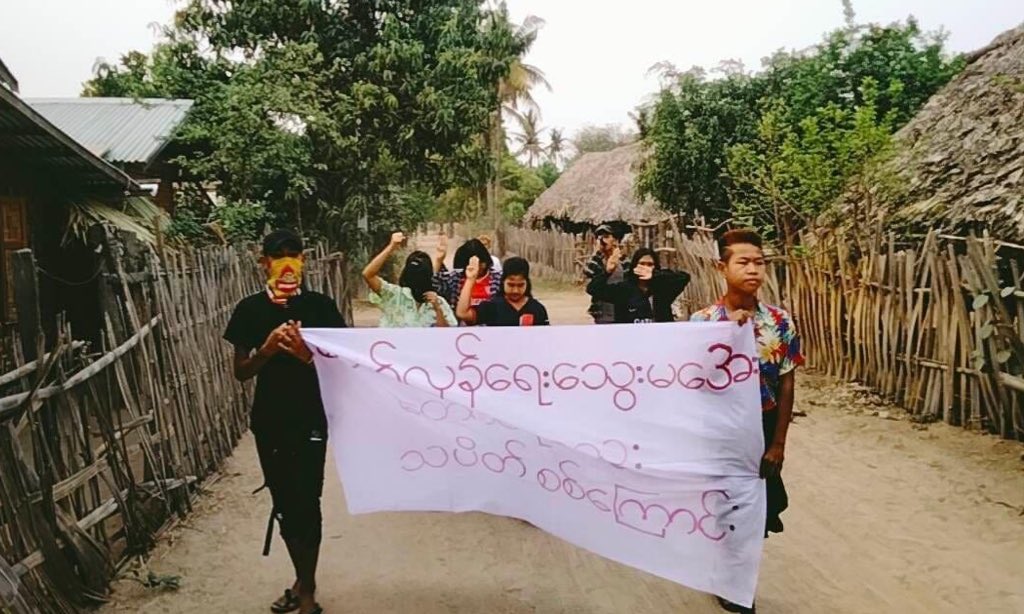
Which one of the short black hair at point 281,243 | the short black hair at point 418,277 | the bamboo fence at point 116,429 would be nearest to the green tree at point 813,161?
the short black hair at point 418,277

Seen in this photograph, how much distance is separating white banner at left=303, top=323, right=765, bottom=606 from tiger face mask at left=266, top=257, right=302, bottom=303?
0.23 m

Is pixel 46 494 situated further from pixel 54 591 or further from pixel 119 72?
pixel 119 72

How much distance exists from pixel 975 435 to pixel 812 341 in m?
2.65

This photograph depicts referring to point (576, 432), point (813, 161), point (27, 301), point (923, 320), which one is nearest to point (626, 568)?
point (576, 432)

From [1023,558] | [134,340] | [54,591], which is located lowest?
[1023,558]

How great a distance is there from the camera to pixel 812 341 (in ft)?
28.4

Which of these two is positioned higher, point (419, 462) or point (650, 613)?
point (419, 462)

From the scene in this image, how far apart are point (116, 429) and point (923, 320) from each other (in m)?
5.72

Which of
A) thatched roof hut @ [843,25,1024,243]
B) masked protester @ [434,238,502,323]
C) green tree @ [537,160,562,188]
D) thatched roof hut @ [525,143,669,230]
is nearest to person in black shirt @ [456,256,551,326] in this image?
masked protester @ [434,238,502,323]

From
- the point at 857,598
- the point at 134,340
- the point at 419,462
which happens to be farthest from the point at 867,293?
the point at 134,340

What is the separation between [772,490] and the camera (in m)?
3.47

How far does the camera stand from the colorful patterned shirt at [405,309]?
16.2ft

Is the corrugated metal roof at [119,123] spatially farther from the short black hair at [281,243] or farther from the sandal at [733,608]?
the sandal at [733,608]

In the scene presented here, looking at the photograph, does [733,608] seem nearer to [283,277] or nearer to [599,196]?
[283,277]
